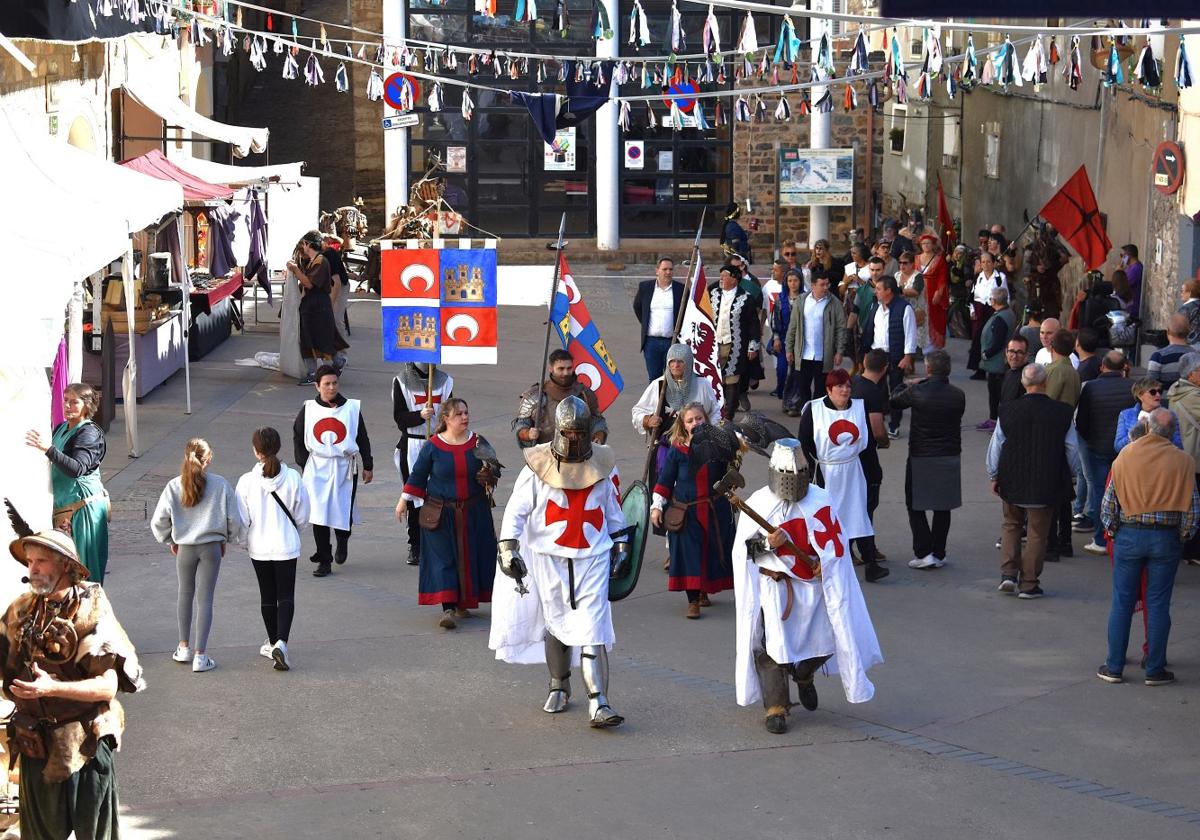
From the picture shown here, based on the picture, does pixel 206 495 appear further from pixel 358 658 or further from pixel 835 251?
pixel 835 251

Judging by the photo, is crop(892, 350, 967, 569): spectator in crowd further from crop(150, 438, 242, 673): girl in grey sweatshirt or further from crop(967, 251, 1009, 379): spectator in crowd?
crop(967, 251, 1009, 379): spectator in crowd

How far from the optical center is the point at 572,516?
379 inches

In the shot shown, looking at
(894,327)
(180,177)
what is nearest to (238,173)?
(180,177)

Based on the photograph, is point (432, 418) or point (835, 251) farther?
point (835, 251)

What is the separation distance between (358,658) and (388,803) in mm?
2413

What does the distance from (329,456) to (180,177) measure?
27.1 feet

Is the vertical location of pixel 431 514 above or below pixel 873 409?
below

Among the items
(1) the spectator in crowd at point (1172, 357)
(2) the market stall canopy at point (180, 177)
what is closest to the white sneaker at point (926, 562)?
(1) the spectator in crowd at point (1172, 357)

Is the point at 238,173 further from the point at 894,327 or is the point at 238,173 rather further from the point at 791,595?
the point at 791,595

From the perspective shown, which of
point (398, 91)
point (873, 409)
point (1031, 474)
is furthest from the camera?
point (398, 91)

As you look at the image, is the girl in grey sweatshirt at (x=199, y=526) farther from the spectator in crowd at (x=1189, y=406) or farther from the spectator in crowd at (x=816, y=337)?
the spectator in crowd at (x=816, y=337)

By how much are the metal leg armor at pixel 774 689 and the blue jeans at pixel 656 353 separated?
7.95 meters

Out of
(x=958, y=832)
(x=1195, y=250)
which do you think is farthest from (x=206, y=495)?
(x=1195, y=250)

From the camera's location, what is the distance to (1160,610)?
10375mm
